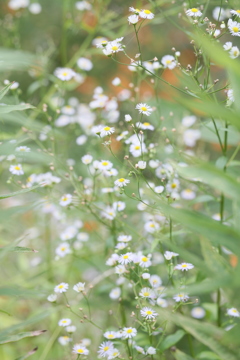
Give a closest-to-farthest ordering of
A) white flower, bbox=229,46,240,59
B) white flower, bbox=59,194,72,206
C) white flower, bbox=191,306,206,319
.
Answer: white flower, bbox=229,46,240,59
white flower, bbox=59,194,72,206
white flower, bbox=191,306,206,319

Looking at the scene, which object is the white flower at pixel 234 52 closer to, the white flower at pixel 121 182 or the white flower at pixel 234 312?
the white flower at pixel 121 182

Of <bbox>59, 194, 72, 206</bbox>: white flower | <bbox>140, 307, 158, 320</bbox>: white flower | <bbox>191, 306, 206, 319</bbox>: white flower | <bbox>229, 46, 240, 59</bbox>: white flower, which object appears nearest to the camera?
<bbox>140, 307, 158, 320</bbox>: white flower

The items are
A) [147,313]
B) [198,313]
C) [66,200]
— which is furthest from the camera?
[198,313]

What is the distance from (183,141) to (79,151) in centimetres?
80

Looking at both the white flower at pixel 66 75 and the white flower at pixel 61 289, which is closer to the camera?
the white flower at pixel 61 289

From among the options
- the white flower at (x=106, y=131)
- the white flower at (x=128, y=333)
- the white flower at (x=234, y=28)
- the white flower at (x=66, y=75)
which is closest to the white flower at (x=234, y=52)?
the white flower at (x=234, y=28)

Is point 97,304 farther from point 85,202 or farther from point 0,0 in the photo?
point 0,0

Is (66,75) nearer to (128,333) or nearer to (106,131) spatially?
(106,131)

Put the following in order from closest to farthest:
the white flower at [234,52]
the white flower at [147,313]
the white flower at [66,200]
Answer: the white flower at [147,313] → the white flower at [234,52] → the white flower at [66,200]

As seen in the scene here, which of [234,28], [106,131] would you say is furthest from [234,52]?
[106,131]

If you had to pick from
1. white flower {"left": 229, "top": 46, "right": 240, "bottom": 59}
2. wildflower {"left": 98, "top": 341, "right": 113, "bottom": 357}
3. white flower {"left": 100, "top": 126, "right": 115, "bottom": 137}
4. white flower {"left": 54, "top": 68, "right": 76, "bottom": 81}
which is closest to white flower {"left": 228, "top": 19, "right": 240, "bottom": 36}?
white flower {"left": 229, "top": 46, "right": 240, "bottom": 59}

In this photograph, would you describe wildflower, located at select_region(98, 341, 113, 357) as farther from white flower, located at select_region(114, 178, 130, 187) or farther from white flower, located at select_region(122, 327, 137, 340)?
white flower, located at select_region(114, 178, 130, 187)

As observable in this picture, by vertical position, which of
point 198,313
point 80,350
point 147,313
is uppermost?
point 147,313

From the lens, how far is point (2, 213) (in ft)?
2.13
